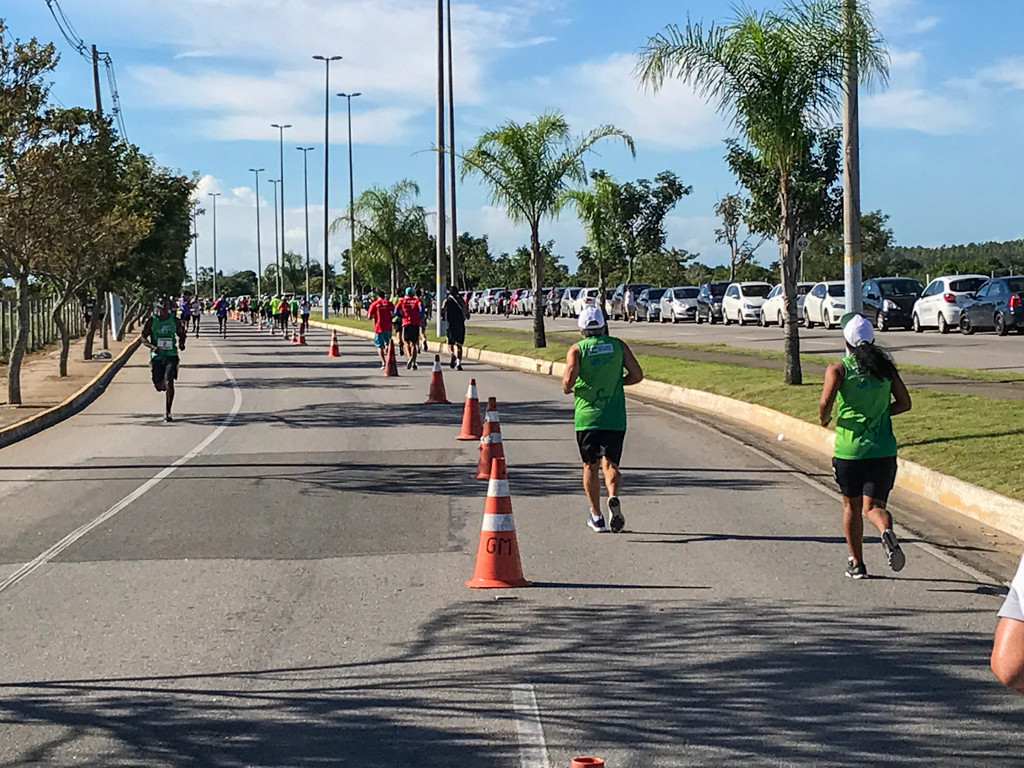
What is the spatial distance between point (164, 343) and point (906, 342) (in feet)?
62.3

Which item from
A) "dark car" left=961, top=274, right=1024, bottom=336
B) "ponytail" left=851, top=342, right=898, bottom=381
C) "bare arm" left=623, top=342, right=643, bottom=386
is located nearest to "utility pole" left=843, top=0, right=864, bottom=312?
"bare arm" left=623, top=342, right=643, bottom=386

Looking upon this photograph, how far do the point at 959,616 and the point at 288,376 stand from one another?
2351cm

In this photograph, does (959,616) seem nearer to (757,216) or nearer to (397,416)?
(397,416)

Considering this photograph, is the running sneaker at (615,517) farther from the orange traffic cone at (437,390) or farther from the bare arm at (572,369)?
the orange traffic cone at (437,390)

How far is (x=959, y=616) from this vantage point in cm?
749

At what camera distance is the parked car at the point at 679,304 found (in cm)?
5441

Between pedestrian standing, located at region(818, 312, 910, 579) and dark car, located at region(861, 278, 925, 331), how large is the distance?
103 ft

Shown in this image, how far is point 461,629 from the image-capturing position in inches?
288

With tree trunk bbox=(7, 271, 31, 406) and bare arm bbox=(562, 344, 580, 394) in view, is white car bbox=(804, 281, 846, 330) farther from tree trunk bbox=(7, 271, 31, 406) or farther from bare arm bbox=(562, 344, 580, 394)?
bare arm bbox=(562, 344, 580, 394)

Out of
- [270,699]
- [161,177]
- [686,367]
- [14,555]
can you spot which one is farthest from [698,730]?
[161,177]

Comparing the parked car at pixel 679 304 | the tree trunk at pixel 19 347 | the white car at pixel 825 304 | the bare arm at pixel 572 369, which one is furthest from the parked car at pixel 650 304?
the bare arm at pixel 572 369

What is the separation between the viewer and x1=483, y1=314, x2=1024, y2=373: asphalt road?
25.1 meters

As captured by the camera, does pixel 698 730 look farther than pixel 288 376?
No

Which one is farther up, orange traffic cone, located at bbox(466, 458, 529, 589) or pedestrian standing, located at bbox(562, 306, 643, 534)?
pedestrian standing, located at bbox(562, 306, 643, 534)
